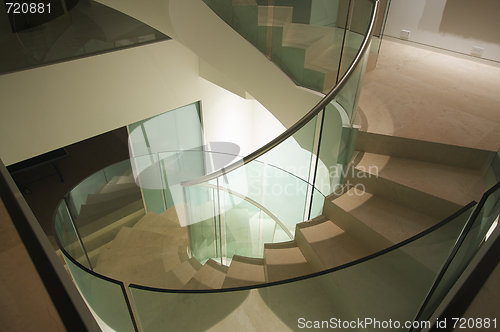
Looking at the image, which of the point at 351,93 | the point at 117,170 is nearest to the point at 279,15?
the point at 351,93

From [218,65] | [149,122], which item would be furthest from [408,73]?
[149,122]

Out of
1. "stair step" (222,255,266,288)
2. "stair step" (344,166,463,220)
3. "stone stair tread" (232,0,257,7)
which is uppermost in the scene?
"stone stair tread" (232,0,257,7)

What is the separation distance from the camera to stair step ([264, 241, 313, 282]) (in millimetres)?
2264

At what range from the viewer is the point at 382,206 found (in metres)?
2.32

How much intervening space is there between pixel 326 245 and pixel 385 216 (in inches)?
17.3

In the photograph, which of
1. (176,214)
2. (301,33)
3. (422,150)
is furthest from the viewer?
(176,214)

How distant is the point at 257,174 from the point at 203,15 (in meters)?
2.19

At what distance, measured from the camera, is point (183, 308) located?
1.67 meters

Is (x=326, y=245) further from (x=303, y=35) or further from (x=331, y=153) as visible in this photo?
(x=303, y=35)

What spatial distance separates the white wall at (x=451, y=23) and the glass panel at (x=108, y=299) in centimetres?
481

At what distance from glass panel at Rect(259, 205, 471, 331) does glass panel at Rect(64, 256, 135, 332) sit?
0.70m

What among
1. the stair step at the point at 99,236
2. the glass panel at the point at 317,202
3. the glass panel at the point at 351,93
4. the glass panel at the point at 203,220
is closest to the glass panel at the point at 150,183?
the stair step at the point at 99,236

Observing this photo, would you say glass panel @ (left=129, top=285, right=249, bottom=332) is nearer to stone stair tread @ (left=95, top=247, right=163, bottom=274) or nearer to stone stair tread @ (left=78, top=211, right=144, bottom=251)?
stone stair tread @ (left=95, top=247, right=163, bottom=274)

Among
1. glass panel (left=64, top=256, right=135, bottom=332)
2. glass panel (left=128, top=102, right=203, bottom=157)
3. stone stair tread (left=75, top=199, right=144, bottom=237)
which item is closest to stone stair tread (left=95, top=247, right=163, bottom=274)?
stone stair tread (left=75, top=199, right=144, bottom=237)
